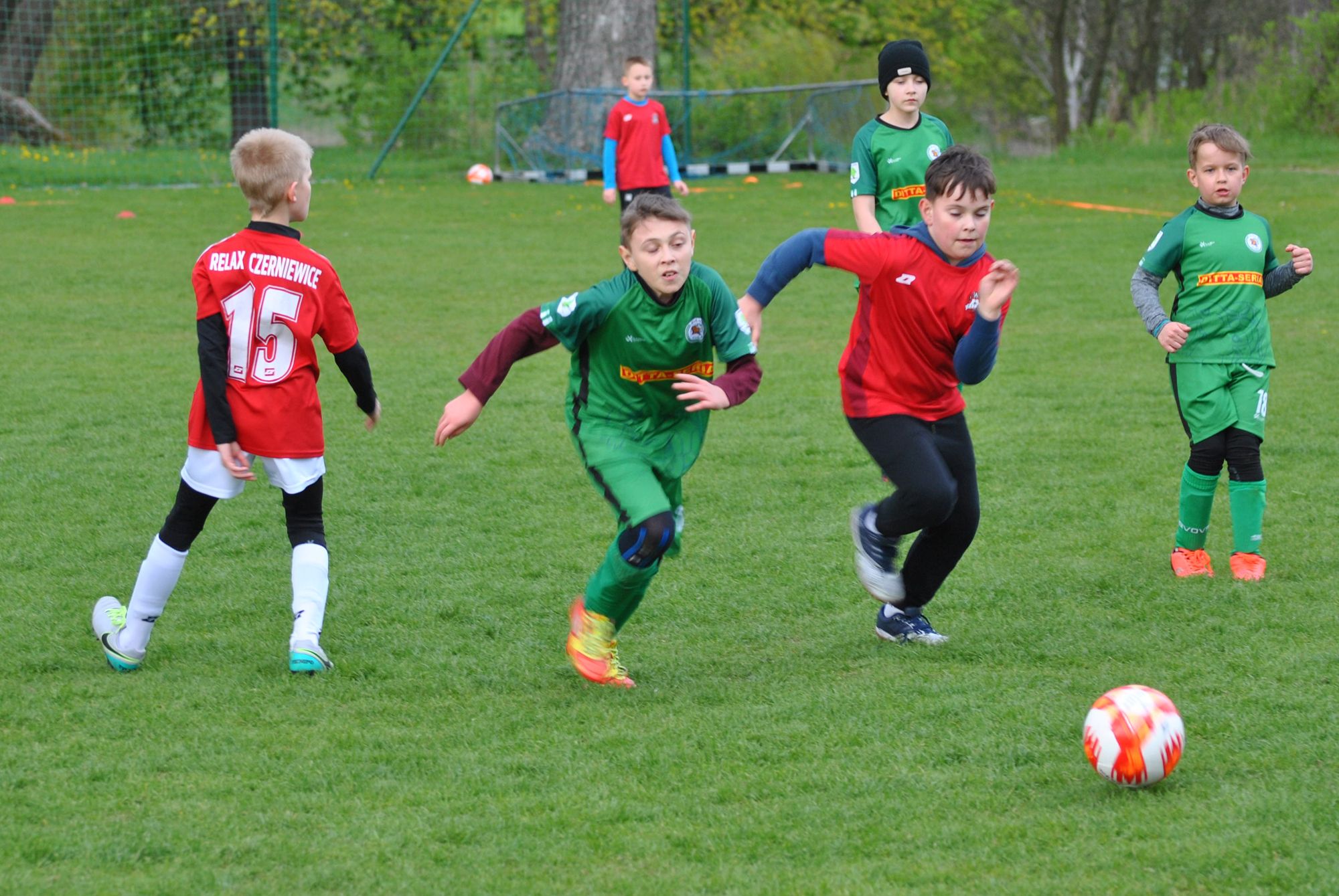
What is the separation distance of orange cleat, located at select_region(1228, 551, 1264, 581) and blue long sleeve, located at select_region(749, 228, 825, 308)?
7.38ft

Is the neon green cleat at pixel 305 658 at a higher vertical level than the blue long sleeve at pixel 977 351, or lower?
lower

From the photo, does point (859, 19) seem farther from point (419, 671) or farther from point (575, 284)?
point (419, 671)

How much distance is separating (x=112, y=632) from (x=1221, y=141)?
4.47 metres

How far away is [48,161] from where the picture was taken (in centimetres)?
2156

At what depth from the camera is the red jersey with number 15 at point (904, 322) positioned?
4.84 metres

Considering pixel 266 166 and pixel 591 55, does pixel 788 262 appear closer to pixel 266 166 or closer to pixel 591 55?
pixel 266 166

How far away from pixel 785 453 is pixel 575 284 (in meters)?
5.72

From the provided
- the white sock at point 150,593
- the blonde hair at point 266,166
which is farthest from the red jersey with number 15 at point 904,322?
the white sock at point 150,593

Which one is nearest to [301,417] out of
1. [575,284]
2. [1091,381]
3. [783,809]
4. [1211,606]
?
[783,809]

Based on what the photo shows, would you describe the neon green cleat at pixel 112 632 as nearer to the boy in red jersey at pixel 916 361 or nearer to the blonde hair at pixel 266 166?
the blonde hair at pixel 266 166

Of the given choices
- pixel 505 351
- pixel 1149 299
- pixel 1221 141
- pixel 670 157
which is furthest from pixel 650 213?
pixel 670 157

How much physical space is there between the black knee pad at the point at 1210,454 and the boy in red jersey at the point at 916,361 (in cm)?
136

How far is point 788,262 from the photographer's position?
484 centimetres

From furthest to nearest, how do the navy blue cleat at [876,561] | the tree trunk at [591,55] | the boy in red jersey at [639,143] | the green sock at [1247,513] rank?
the tree trunk at [591,55] → the boy in red jersey at [639,143] → the green sock at [1247,513] → the navy blue cleat at [876,561]
